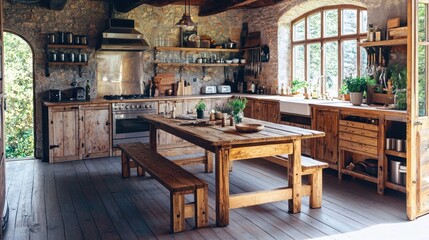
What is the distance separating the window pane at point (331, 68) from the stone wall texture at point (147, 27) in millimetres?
801

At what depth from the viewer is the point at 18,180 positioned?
618cm

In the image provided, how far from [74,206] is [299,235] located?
2.66 meters

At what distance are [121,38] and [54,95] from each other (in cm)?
166

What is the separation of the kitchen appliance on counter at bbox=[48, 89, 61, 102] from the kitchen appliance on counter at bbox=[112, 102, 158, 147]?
1.04 metres

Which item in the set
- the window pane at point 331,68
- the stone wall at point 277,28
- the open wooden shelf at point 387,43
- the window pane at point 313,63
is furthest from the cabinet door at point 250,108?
the open wooden shelf at point 387,43

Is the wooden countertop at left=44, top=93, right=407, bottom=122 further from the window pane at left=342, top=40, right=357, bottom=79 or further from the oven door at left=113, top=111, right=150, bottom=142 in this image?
the window pane at left=342, top=40, right=357, bottom=79

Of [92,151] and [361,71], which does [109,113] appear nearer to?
[92,151]

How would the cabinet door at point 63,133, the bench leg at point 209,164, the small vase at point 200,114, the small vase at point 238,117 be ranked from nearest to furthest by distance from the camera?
1. the small vase at point 238,117
2. the small vase at point 200,114
3. the bench leg at point 209,164
4. the cabinet door at point 63,133

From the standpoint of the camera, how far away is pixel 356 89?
605 cm

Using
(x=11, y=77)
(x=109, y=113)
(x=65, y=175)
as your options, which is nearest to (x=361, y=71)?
(x=109, y=113)

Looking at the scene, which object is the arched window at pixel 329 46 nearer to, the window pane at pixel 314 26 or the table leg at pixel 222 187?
the window pane at pixel 314 26

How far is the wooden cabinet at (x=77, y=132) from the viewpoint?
728 centimetres

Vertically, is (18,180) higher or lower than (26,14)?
lower

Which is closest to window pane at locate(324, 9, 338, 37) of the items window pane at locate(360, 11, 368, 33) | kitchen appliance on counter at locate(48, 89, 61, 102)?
window pane at locate(360, 11, 368, 33)
